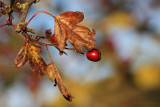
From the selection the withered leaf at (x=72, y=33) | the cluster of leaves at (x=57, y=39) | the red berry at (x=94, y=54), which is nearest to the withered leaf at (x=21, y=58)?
the cluster of leaves at (x=57, y=39)

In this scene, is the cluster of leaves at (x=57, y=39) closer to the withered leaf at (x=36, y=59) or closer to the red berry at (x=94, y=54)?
the withered leaf at (x=36, y=59)

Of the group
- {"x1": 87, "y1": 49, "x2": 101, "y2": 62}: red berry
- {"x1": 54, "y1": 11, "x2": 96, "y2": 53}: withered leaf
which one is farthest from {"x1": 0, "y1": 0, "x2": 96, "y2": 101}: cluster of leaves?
{"x1": 87, "y1": 49, "x2": 101, "y2": 62}: red berry

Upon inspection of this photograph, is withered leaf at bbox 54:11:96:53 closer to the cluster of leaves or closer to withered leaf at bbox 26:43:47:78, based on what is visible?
the cluster of leaves

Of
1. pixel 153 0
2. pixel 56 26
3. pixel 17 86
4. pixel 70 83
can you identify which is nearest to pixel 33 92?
pixel 17 86

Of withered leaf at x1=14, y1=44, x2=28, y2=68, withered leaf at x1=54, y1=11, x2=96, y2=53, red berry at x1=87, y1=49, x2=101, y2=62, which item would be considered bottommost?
withered leaf at x1=14, y1=44, x2=28, y2=68

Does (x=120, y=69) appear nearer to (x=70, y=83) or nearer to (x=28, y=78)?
(x=70, y=83)

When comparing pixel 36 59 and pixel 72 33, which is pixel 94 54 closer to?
pixel 72 33

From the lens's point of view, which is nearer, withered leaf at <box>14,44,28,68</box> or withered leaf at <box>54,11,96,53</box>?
withered leaf at <box>54,11,96,53</box>
